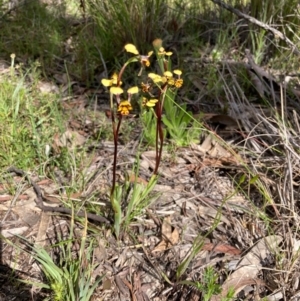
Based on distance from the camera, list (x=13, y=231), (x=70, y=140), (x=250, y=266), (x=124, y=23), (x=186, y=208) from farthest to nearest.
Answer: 1. (x=124, y=23)
2. (x=70, y=140)
3. (x=186, y=208)
4. (x=13, y=231)
5. (x=250, y=266)

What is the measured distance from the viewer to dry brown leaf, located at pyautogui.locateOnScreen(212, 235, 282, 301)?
1321mm

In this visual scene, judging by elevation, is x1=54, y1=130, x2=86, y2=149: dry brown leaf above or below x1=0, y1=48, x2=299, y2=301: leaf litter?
above

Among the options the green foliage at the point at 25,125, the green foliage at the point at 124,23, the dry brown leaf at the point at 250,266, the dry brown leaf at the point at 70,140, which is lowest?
the dry brown leaf at the point at 250,266

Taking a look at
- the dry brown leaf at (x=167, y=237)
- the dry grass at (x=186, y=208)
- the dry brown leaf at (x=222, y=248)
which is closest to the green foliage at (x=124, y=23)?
the dry grass at (x=186, y=208)

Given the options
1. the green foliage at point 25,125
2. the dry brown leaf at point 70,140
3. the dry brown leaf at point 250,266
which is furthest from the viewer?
the dry brown leaf at point 70,140

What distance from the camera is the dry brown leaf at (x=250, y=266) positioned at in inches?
52.0

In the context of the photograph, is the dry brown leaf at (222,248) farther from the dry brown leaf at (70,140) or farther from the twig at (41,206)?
the dry brown leaf at (70,140)

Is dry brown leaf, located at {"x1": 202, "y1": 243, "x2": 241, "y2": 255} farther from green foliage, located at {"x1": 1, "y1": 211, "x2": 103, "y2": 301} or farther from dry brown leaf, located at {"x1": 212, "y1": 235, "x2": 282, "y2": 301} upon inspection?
green foliage, located at {"x1": 1, "y1": 211, "x2": 103, "y2": 301}

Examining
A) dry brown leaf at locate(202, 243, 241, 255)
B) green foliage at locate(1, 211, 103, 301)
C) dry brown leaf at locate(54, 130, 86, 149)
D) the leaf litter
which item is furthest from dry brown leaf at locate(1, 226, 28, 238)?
dry brown leaf at locate(202, 243, 241, 255)

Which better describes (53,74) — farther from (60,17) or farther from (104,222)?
(104,222)

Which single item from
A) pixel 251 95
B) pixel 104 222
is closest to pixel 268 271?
pixel 104 222

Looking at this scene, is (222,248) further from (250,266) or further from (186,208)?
(186,208)

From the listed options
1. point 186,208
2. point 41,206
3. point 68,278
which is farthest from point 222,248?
point 41,206

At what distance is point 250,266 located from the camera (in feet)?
4.45
